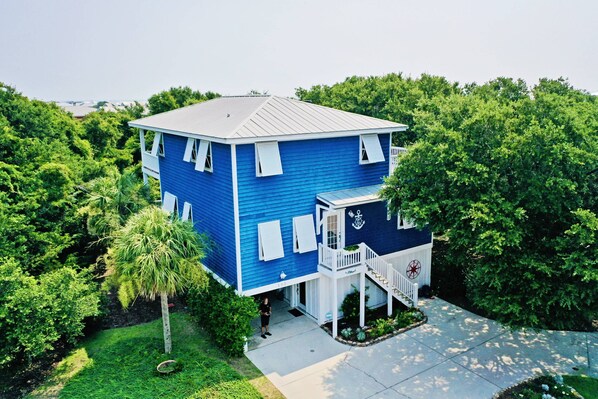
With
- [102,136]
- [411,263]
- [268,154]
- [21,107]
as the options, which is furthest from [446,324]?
[102,136]

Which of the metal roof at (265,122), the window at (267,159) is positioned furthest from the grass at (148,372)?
the metal roof at (265,122)

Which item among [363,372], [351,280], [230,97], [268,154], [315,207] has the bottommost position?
[363,372]

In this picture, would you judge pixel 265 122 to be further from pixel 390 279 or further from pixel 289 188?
pixel 390 279

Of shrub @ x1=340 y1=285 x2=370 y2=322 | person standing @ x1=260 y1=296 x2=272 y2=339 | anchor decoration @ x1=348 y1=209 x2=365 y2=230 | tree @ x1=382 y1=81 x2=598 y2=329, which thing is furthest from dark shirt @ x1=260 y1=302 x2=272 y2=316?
tree @ x1=382 y1=81 x2=598 y2=329

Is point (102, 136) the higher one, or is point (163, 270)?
point (102, 136)

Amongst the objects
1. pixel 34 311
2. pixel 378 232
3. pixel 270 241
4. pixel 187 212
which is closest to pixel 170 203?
pixel 187 212

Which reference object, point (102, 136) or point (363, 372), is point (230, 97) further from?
point (102, 136)

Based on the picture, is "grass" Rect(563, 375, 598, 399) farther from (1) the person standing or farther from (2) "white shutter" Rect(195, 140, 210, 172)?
(2) "white shutter" Rect(195, 140, 210, 172)
